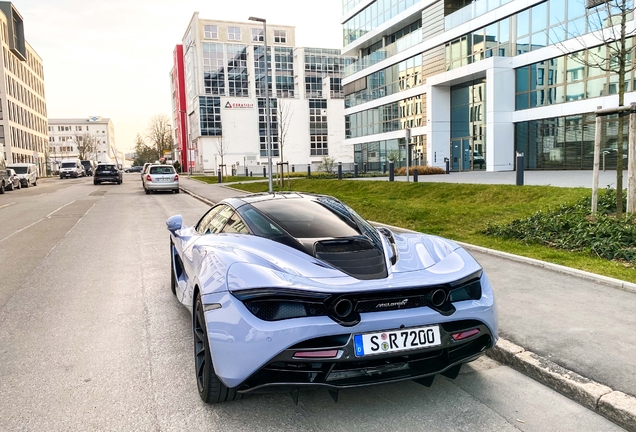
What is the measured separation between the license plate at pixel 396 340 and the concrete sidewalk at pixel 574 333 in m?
1.21

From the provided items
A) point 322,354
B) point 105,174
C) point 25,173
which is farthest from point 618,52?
point 25,173

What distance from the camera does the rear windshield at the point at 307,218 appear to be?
378 cm

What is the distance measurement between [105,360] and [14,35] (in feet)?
290

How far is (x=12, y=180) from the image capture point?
3347cm

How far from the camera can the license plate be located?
2.73 m

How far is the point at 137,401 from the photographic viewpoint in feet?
10.8

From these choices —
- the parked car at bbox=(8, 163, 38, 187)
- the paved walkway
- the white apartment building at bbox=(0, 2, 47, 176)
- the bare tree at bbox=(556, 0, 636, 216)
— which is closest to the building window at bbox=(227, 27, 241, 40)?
the white apartment building at bbox=(0, 2, 47, 176)

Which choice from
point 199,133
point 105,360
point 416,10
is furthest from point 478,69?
point 199,133

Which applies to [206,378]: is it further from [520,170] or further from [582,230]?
[520,170]

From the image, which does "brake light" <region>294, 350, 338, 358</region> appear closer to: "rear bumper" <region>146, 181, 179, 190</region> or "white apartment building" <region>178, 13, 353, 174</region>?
"rear bumper" <region>146, 181, 179, 190</region>

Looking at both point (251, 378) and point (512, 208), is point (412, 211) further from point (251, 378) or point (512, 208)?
point (251, 378)

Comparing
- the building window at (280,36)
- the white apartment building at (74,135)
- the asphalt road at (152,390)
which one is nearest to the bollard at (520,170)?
the asphalt road at (152,390)

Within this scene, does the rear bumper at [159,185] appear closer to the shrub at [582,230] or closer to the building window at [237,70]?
the shrub at [582,230]

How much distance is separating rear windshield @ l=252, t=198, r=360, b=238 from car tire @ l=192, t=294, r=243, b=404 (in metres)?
0.94
